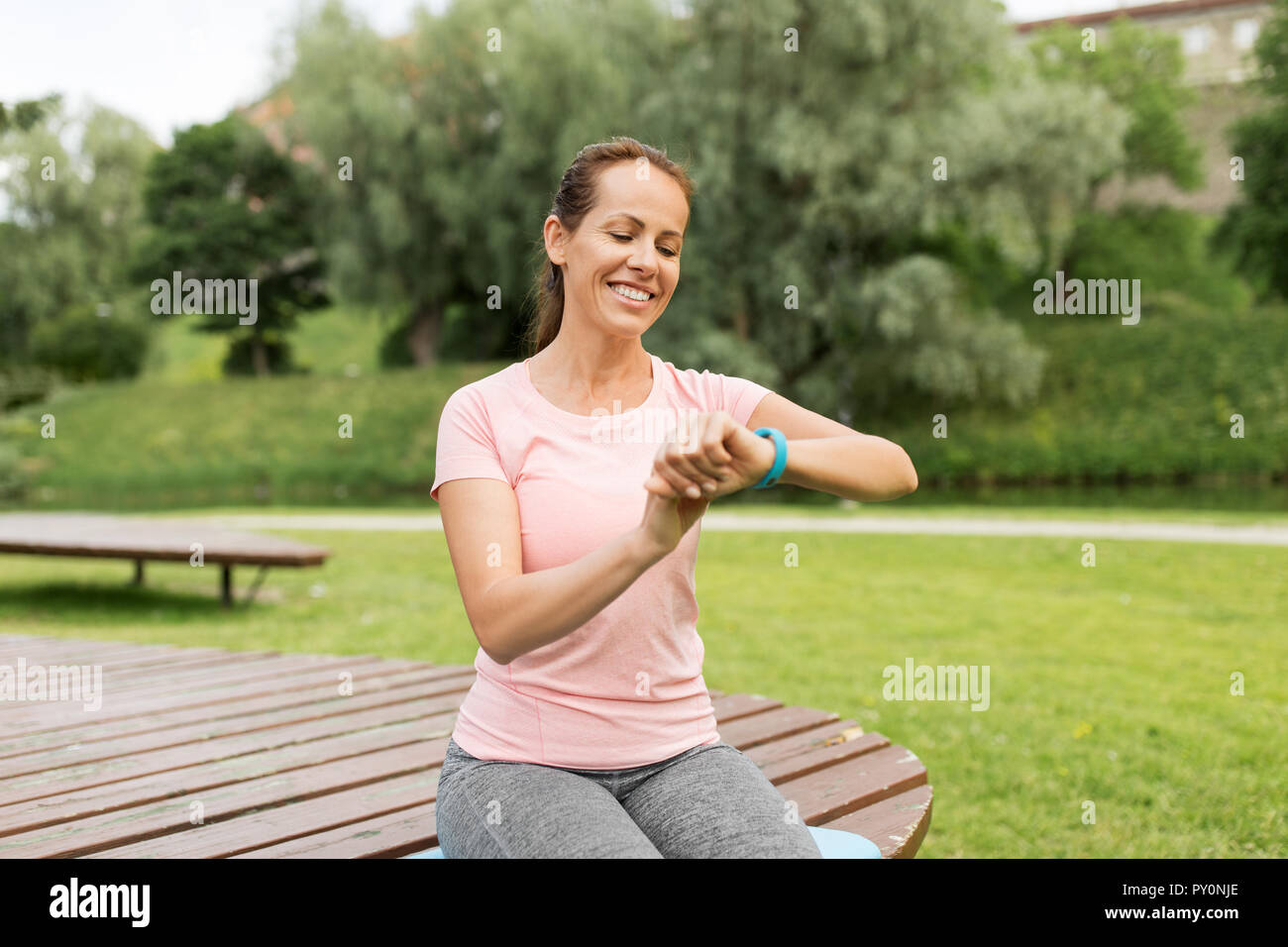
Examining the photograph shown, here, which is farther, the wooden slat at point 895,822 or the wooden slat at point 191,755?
the wooden slat at point 191,755

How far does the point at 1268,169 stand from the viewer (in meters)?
27.7

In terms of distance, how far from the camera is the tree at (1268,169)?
2739 centimetres

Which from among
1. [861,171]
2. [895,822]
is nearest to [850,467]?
[895,822]

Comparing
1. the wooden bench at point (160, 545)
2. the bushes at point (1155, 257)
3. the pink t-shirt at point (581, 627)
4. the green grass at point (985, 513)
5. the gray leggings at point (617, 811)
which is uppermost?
the bushes at point (1155, 257)

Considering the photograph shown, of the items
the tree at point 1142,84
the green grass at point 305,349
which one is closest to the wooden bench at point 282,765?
the tree at point 1142,84

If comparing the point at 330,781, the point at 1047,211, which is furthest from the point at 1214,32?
the point at 330,781

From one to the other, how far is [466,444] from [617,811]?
712mm

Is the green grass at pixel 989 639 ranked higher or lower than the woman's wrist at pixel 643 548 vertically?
lower

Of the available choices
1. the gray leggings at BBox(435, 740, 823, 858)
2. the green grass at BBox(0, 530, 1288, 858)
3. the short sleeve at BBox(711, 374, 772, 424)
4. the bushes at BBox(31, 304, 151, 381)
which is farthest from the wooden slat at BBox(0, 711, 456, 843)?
the bushes at BBox(31, 304, 151, 381)

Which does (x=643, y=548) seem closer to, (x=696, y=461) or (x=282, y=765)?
(x=696, y=461)

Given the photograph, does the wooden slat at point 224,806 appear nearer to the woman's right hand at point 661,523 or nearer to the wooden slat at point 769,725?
the wooden slat at point 769,725

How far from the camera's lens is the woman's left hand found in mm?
1681

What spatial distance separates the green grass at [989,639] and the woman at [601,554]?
7.20ft
